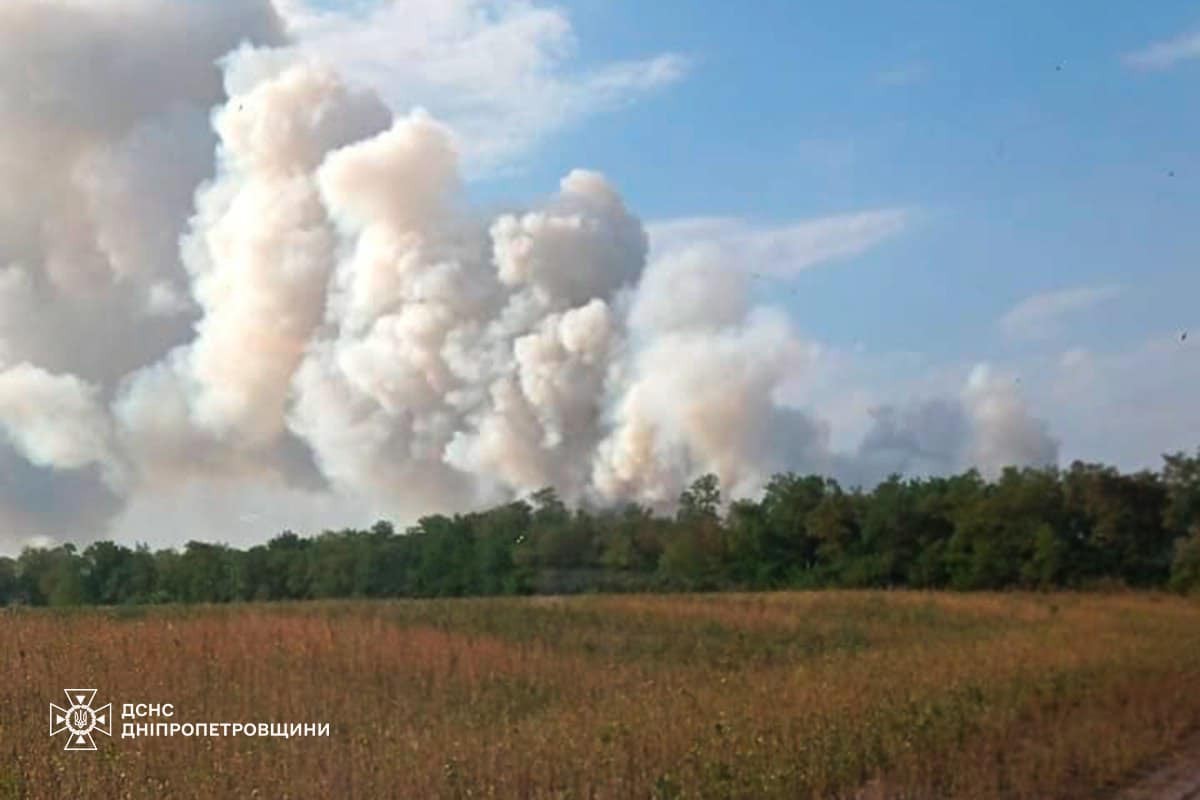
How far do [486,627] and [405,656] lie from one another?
6.20m

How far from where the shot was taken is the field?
11.3 metres

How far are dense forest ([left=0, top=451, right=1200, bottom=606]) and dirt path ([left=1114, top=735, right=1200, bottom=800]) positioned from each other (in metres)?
25.2

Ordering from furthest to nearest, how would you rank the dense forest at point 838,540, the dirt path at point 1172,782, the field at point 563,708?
the dense forest at point 838,540
the dirt path at point 1172,782
the field at point 563,708

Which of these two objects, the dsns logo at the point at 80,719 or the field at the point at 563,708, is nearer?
the field at the point at 563,708

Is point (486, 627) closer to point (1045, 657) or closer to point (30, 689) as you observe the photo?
point (1045, 657)

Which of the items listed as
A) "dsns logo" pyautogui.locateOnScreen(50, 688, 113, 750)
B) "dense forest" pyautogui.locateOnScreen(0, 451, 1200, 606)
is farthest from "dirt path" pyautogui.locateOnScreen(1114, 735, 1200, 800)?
"dense forest" pyautogui.locateOnScreen(0, 451, 1200, 606)

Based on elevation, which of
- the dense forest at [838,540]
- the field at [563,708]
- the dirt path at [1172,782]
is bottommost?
the dirt path at [1172,782]

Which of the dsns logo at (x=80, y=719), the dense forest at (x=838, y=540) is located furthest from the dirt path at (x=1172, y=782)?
the dense forest at (x=838, y=540)

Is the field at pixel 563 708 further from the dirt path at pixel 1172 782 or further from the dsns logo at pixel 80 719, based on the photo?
the dirt path at pixel 1172 782

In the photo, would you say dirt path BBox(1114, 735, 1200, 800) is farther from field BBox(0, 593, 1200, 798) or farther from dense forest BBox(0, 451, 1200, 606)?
dense forest BBox(0, 451, 1200, 606)

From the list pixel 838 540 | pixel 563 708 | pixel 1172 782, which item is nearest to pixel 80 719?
pixel 563 708

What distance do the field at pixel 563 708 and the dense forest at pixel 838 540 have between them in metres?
16.8

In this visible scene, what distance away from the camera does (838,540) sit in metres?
63.9

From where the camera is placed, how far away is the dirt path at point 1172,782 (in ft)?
44.0
